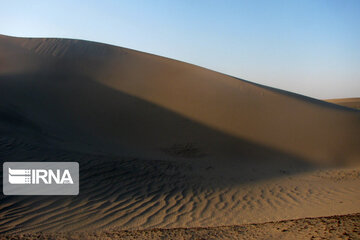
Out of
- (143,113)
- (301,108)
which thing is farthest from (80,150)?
(301,108)

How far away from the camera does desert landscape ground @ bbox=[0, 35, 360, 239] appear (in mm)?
4316

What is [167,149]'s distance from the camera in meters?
9.37

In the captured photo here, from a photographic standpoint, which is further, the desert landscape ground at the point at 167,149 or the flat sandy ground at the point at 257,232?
the desert landscape ground at the point at 167,149

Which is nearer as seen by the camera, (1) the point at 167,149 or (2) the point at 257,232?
(2) the point at 257,232

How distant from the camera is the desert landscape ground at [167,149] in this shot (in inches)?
170

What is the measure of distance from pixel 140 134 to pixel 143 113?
1316 millimetres

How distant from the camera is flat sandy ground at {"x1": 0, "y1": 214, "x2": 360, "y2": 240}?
346 centimetres

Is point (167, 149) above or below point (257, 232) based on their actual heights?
above

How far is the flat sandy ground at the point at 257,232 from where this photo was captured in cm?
346

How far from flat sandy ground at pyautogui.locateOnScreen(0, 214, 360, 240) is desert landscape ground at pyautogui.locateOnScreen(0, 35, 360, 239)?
22 mm

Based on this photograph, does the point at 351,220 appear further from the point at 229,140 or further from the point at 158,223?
the point at 229,140

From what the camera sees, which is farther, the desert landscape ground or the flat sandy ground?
the desert landscape ground

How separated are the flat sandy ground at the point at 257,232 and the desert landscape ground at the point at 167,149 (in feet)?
0.07

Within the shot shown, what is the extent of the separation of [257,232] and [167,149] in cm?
588
